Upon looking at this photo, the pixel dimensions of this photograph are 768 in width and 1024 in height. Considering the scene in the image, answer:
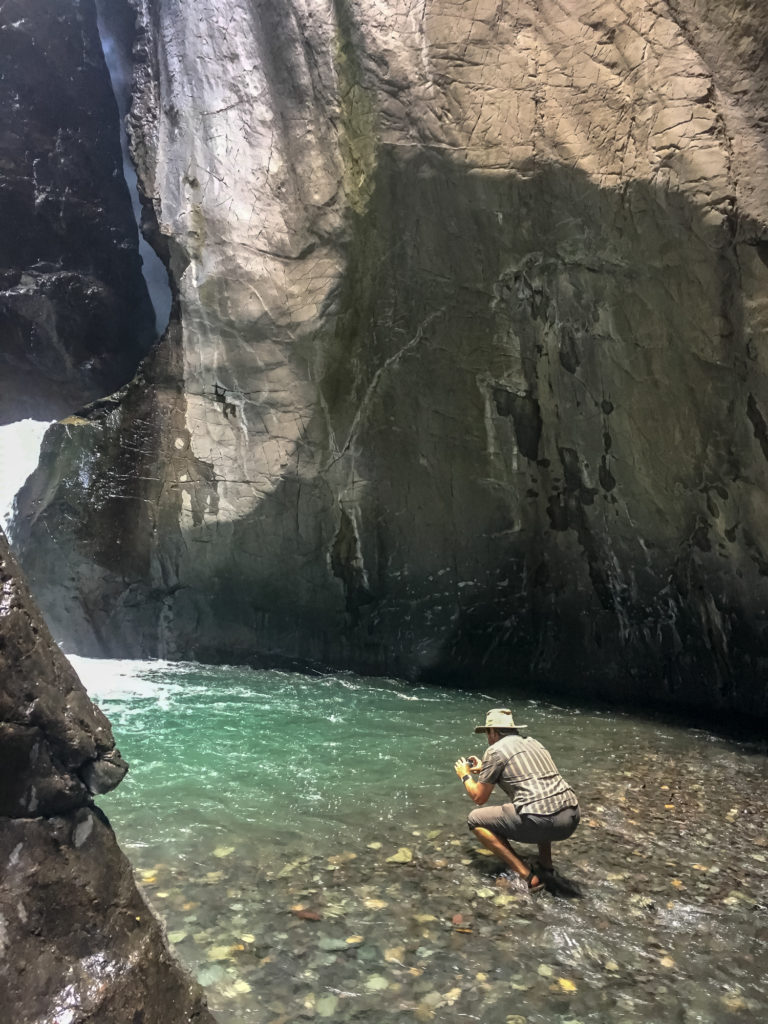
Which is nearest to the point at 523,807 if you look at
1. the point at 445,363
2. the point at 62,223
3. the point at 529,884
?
the point at 529,884

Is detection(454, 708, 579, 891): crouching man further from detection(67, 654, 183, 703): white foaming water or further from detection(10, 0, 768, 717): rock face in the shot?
detection(67, 654, 183, 703): white foaming water

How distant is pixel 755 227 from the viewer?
261 inches

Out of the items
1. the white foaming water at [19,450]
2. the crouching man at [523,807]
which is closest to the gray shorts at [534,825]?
the crouching man at [523,807]

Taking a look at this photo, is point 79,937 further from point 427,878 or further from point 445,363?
point 445,363

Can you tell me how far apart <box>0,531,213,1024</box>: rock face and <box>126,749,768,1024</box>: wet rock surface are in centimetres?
59

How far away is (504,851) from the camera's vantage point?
4180mm

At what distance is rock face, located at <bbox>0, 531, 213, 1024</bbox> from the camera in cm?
222

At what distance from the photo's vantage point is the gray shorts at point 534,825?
162 inches

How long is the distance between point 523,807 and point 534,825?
106 mm

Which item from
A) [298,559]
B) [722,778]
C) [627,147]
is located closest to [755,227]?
[627,147]

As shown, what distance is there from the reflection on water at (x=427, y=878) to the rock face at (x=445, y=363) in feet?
7.79

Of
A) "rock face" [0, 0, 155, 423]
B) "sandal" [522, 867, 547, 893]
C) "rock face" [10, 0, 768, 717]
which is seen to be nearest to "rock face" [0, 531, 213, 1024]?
"sandal" [522, 867, 547, 893]

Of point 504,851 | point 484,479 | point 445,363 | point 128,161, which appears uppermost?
point 128,161

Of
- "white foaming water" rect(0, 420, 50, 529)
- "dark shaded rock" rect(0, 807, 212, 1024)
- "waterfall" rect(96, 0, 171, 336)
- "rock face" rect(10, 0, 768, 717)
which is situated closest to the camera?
"dark shaded rock" rect(0, 807, 212, 1024)
